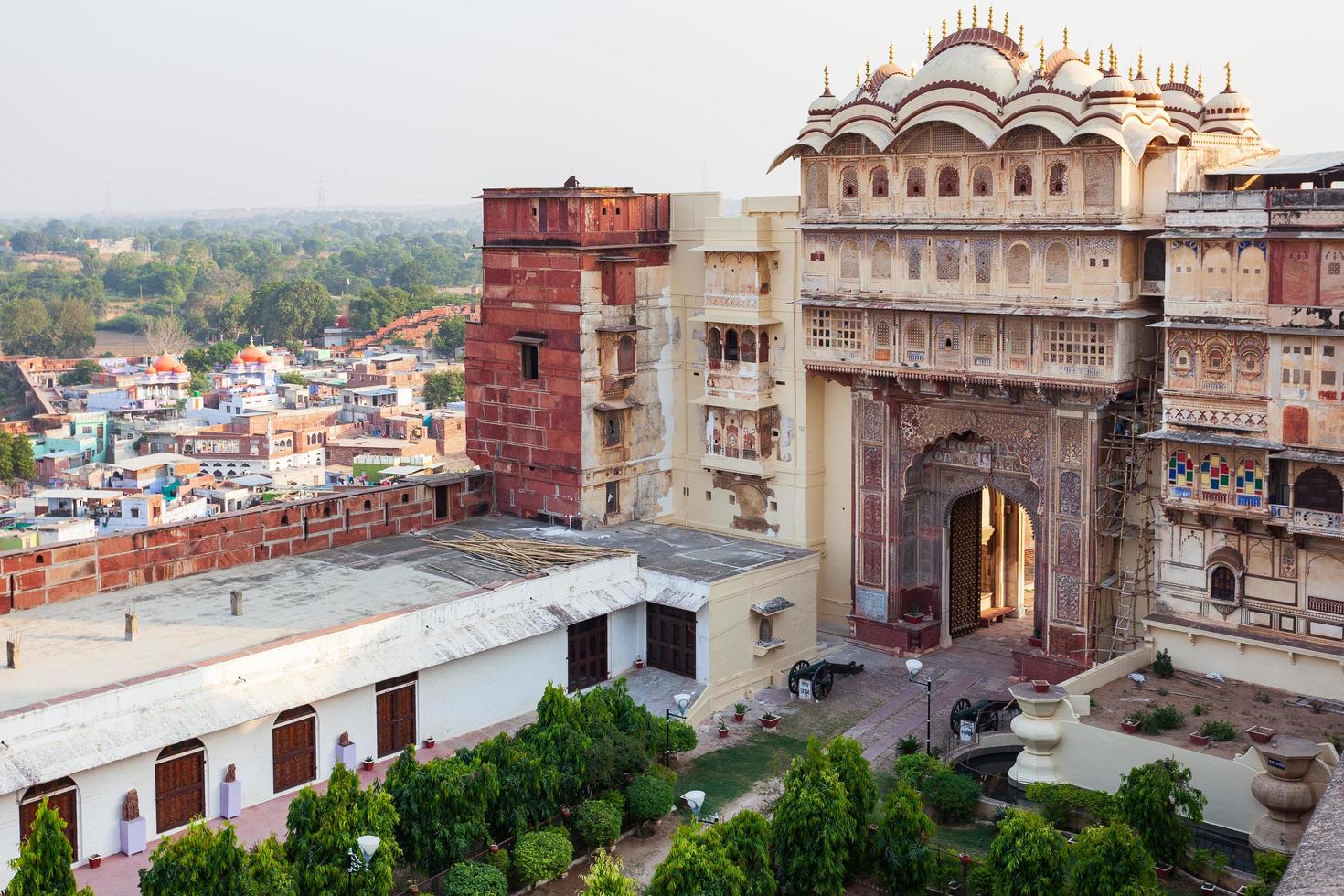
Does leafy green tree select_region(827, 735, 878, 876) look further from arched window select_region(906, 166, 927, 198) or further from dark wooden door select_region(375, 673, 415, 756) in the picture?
arched window select_region(906, 166, 927, 198)

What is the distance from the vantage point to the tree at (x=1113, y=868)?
50.9ft

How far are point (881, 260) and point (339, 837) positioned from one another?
12.8 meters

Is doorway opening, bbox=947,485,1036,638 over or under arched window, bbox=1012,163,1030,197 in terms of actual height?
under

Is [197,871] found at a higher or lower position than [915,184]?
lower

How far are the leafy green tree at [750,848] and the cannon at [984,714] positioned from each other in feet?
19.1

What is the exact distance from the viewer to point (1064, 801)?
18984 mm

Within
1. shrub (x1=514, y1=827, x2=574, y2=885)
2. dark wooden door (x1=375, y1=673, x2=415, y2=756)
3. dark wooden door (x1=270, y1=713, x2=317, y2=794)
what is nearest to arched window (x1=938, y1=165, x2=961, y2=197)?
dark wooden door (x1=375, y1=673, x2=415, y2=756)

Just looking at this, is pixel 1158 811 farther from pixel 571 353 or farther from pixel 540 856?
pixel 571 353

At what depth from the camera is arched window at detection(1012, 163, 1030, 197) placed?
2291 centimetres

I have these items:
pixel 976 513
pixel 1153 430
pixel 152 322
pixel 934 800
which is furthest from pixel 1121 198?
pixel 152 322

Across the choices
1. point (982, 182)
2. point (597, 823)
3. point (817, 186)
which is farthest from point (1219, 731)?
point (817, 186)

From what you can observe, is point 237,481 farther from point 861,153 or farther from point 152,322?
point 152,322

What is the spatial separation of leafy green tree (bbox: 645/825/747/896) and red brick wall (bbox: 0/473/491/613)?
35.8 ft

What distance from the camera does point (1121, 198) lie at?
2186cm
